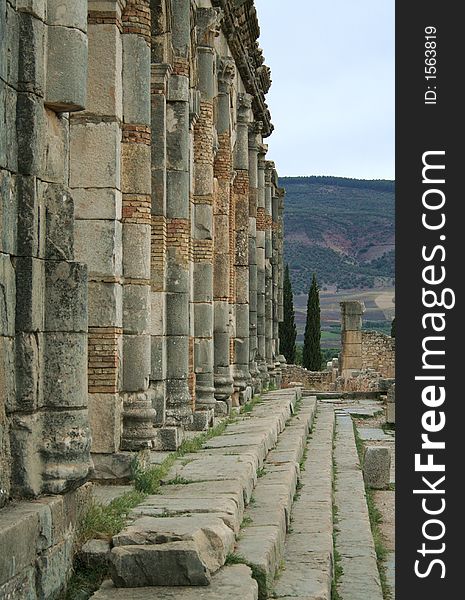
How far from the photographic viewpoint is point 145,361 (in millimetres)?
12852

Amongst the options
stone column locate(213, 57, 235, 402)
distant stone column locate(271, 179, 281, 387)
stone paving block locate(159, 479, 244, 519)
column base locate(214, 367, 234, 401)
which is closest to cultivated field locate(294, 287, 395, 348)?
distant stone column locate(271, 179, 281, 387)

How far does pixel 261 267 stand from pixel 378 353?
54.6 feet

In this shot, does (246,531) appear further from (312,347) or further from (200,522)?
(312,347)

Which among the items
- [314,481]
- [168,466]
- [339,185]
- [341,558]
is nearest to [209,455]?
[168,466]

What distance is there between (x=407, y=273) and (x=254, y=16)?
1992 cm

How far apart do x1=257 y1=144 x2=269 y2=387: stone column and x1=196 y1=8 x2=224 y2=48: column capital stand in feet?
41.8

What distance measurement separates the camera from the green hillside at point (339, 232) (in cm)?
16338

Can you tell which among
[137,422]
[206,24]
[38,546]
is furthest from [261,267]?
[38,546]

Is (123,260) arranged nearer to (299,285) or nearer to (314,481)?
(314,481)

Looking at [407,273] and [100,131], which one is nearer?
[407,273]

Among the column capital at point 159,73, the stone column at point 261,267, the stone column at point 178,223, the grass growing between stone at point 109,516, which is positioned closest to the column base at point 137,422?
the grass growing between stone at point 109,516

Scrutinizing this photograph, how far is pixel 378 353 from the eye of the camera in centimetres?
Result: 4772

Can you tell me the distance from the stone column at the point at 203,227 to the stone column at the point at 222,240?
104 inches

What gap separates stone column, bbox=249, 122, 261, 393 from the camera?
96.0 ft
